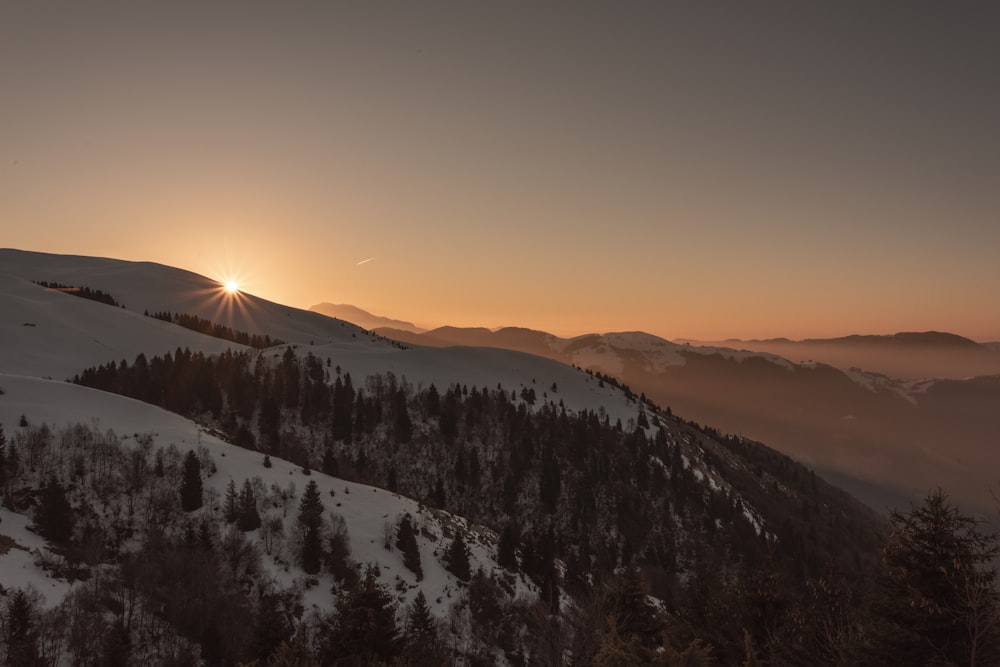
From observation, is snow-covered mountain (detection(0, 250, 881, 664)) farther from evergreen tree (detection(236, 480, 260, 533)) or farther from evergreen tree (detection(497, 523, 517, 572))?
evergreen tree (detection(236, 480, 260, 533))

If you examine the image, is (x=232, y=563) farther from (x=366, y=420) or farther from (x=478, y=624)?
(x=366, y=420)

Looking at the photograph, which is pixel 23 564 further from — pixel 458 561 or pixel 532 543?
pixel 532 543

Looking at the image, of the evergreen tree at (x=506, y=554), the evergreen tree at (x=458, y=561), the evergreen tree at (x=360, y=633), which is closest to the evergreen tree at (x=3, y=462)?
the evergreen tree at (x=458, y=561)

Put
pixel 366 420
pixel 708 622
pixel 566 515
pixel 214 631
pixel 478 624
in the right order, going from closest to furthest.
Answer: pixel 708 622 → pixel 214 631 → pixel 478 624 → pixel 566 515 → pixel 366 420

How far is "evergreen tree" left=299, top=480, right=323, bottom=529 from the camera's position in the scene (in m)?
65.0

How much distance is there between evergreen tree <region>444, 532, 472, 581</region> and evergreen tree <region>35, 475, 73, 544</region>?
137 ft

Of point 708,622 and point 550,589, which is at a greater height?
point 708,622

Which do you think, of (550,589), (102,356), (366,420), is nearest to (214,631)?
(550,589)

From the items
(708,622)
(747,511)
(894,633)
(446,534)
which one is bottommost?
(747,511)

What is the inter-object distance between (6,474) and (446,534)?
5262 centimetres

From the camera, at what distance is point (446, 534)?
77812mm

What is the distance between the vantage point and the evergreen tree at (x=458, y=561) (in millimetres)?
69125

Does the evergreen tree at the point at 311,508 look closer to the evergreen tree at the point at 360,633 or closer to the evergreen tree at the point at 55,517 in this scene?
the evergreen tree at the point at 55,517

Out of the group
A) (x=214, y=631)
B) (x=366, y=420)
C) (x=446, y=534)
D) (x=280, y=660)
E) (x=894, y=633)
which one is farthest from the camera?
(x=366, y=420)
